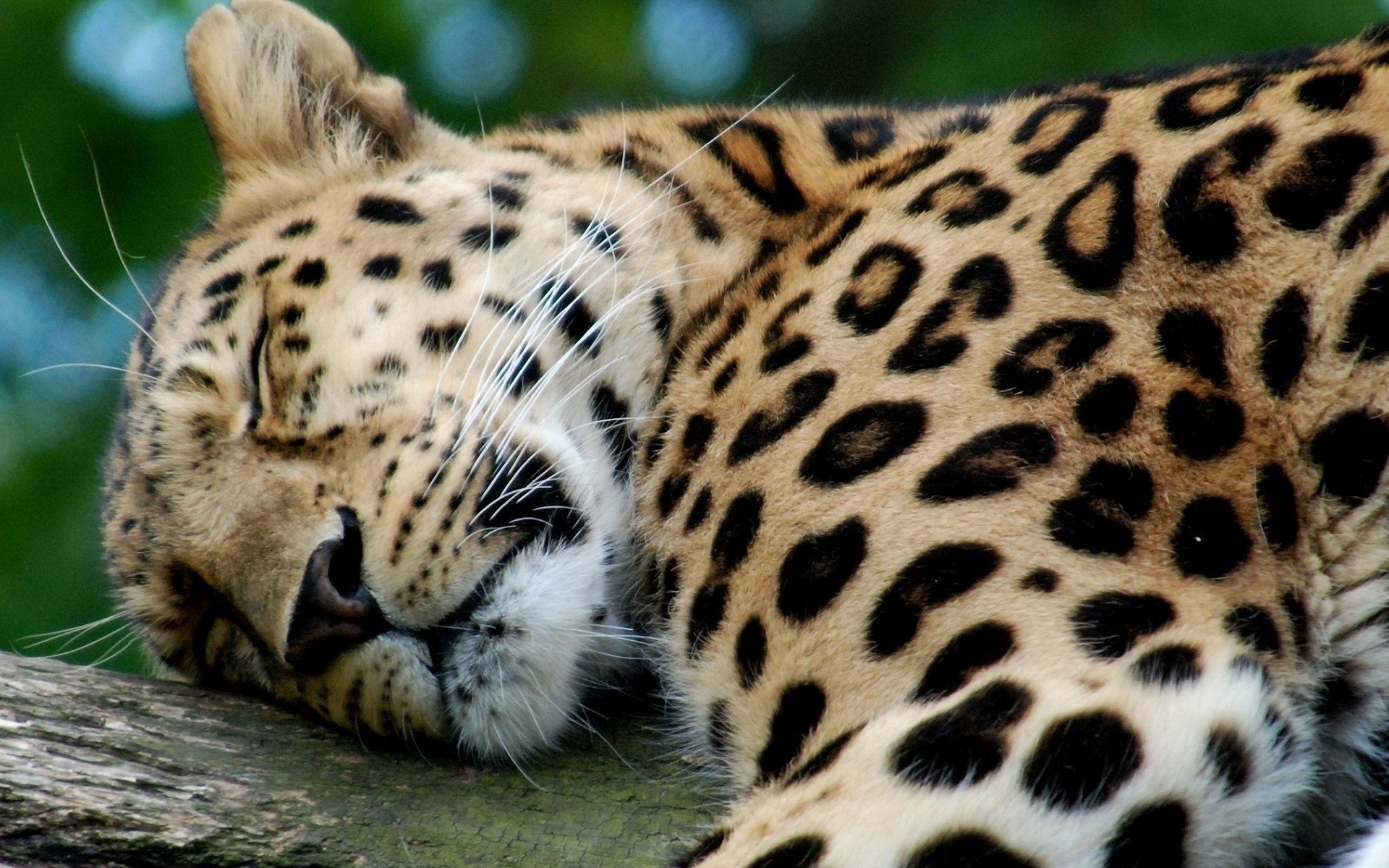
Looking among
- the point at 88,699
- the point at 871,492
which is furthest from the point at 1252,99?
the point at 88,699

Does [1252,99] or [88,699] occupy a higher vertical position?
[1252,99]

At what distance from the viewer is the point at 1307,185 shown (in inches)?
125

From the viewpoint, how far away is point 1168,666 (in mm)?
2855

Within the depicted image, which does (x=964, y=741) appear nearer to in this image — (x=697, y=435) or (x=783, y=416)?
(x=783, y=416)

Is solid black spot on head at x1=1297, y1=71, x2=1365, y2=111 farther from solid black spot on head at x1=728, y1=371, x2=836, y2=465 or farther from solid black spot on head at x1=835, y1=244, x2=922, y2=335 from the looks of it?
solid black spot on head at x1=728, y1=371, x2=836, y2=465

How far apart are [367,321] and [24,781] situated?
1.40m

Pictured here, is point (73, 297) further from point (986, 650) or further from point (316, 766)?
point (986, 650)

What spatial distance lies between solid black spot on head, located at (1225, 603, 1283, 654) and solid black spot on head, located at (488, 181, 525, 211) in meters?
2.28

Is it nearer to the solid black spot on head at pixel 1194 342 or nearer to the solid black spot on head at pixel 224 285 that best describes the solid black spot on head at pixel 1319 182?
the solid black spot on head at pixel 1194 342

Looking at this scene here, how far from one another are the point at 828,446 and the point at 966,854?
1.01m

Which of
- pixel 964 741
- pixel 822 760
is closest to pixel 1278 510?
pixel 964 741

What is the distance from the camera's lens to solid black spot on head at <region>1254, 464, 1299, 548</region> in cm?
298

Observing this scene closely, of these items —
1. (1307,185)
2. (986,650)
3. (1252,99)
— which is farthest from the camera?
(1252,99)

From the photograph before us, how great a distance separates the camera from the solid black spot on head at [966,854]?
2.75m
